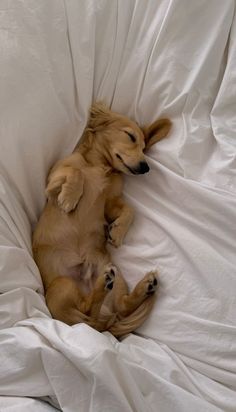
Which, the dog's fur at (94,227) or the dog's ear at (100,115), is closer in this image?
the dog's fur at (94,227)

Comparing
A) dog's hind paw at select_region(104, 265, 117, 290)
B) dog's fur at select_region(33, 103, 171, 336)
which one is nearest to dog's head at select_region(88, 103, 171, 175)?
dog's fur at select_region(33, 103, 171, 336)

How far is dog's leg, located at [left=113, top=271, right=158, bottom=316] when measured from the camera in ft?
4.84

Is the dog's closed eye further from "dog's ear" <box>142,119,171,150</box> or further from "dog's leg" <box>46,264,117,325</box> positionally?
"dog's leg" <box>46,264,117,325</box>

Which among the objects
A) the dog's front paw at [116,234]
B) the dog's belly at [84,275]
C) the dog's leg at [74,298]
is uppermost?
A: the dog's front paw at [116,234]

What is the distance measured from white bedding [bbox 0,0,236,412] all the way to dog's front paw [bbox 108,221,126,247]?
34 millimetres

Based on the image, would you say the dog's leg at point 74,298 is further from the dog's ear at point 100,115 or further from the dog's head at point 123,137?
the dog's ear at point 100,115

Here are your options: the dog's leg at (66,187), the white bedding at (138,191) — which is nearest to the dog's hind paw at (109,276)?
the white bedding at (138,191)

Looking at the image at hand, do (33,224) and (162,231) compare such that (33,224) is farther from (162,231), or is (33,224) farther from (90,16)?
(90,16)

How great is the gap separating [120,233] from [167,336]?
397 millimetres

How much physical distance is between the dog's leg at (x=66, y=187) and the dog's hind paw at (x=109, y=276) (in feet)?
0.89

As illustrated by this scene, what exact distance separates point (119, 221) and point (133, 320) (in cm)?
35

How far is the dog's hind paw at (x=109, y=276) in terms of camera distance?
1.47 meters

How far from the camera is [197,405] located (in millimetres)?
1190

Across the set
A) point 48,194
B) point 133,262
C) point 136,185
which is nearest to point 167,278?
point 133,262
